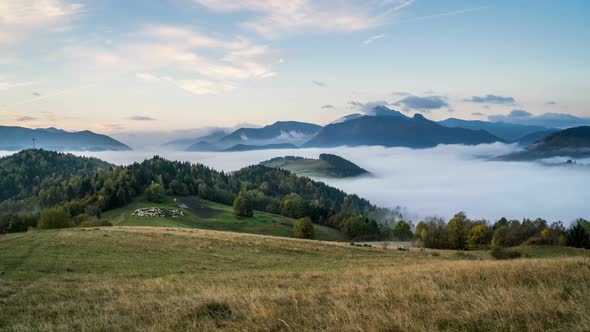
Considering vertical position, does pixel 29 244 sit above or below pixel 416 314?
below

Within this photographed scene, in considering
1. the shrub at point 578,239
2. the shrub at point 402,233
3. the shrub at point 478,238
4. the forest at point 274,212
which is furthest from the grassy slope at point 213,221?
the shrub at point 578,239

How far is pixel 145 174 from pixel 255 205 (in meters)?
60.2

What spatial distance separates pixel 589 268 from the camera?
43.0ft

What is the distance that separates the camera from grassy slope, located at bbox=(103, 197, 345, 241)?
120 metres

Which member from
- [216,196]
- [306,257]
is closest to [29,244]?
[306,257]

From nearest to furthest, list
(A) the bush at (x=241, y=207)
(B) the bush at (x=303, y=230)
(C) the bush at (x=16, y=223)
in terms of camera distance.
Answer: (C) the bush at (x=16, y=223)
(B) the bush at (x=303, y=230)
(A) the bush at (x=241, y=207)

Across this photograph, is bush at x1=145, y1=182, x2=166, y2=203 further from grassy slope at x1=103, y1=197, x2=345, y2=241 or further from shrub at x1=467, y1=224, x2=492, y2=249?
shrub at x1=467, y1=224, x2=492, y2=249

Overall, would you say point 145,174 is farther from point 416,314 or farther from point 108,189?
point 416,314

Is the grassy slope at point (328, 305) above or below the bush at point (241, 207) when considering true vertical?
above

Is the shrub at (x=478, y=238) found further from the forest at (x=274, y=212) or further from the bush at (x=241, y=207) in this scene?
the bush at (x=241, y=207)

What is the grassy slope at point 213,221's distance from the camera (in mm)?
119750

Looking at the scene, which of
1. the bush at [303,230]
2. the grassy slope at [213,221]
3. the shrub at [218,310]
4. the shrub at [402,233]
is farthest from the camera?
the shrub at [402,233]

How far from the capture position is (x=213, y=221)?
13288 cm

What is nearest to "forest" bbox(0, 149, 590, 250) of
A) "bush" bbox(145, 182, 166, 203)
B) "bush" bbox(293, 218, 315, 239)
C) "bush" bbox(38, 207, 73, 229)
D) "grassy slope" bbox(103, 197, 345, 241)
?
"bush" bbox(38, 207, 73, 229)
